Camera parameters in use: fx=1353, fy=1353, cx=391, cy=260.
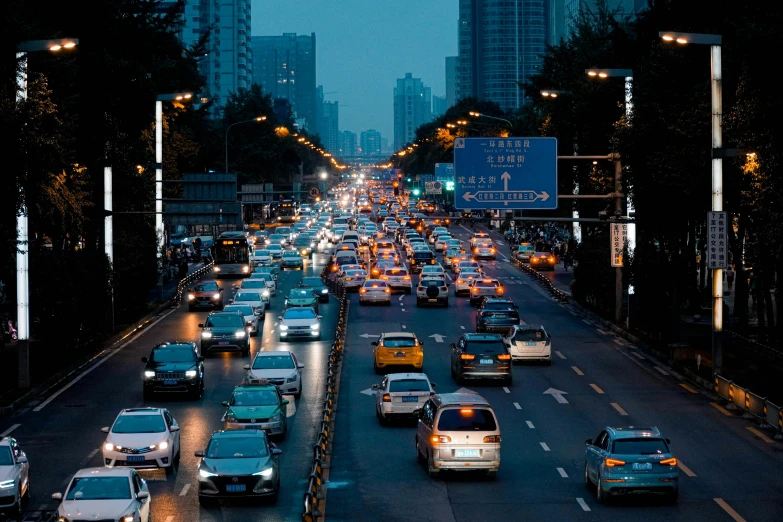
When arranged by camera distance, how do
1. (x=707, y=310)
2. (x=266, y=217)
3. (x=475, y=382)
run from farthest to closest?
1. (x=266, y=217)
2. (x=707, y=310)
3. (x=475, y=382)

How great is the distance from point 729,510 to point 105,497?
1044 centimetres

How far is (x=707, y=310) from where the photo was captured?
6456cm

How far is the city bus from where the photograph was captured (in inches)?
3265

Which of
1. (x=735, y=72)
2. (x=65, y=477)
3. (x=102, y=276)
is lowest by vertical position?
(x=65, y=477)

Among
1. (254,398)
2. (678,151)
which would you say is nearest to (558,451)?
(254,398)

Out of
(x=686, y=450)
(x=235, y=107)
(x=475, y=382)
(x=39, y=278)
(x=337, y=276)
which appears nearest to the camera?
(x=686, y=450)

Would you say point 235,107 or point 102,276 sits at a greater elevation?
point 235,107

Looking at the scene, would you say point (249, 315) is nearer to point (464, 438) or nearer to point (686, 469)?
point (464, 438)

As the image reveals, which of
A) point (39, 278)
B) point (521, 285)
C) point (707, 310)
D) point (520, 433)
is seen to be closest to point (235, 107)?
point (521, 285)

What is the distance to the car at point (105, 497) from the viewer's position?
2044 cm

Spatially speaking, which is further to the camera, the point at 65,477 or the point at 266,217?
the point at 266,217

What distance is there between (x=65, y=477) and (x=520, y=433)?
10702mm

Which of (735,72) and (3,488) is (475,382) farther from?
(3,488)

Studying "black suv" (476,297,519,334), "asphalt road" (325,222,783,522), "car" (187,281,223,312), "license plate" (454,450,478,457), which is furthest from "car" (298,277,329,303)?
"license plate" (454,450,478,457)
